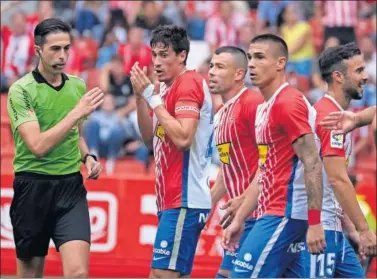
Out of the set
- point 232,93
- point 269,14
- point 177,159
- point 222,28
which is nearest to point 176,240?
point 177,159

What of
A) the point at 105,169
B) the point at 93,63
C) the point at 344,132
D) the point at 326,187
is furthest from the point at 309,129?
the point at 93,63

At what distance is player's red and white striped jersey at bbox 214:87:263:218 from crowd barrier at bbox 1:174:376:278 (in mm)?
4254

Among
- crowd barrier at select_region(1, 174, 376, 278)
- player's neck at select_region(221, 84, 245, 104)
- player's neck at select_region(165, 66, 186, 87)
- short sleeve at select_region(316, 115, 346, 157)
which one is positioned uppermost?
player's neck at select_region(165, 66, 186, 87)

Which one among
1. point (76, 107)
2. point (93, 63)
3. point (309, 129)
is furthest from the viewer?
point (93, 63)

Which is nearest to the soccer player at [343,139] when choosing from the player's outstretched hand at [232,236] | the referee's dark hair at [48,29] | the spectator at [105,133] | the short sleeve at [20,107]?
the player's outstretched hand at [232,236]

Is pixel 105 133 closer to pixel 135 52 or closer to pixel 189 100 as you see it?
pixel 135 52

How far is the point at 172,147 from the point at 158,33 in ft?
3.22

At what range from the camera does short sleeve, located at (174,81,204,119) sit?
9422 mm

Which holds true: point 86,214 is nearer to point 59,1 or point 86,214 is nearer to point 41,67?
point 41,67

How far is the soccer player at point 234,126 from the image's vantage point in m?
9.69

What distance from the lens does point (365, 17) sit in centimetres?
1988

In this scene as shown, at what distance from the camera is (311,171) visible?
834cm

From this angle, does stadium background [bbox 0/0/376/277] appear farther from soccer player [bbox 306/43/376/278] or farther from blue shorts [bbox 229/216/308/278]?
blue shorts [bbox 229/216/308/278]

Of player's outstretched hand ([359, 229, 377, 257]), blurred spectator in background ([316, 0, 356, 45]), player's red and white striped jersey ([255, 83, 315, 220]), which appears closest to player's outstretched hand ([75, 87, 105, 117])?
player's red and white striped jersey ([255, 83, 315, 220])
